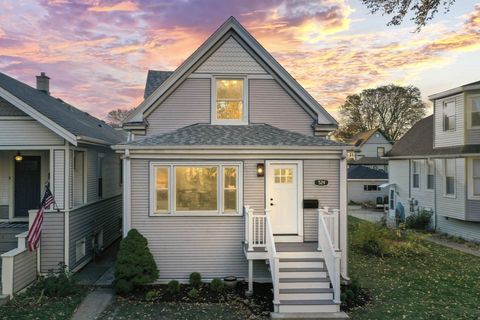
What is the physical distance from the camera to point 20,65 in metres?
18.6

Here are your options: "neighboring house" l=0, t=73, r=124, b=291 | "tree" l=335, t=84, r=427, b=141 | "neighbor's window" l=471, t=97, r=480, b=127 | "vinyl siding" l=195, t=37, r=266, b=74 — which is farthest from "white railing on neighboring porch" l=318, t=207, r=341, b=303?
"tree" l=335, t=84, r=427, b=141

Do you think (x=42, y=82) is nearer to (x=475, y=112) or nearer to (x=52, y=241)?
(x=52, y=241)

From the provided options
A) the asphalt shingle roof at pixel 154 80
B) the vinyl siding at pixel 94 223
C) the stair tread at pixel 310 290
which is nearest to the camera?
the stair tread at pixel 310 290

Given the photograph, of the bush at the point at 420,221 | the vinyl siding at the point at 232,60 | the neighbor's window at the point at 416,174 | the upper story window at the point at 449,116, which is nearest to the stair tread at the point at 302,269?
the vinyl siding at the point at 232,60

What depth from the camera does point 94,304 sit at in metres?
8.12

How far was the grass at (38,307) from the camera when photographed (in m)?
7.36

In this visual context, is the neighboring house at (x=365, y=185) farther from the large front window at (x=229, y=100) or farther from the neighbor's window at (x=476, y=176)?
the large front window at (x=229, y=100)

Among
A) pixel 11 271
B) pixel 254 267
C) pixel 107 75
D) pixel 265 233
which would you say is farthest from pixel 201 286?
pixel 107 75

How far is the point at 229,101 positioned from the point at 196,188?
300cm

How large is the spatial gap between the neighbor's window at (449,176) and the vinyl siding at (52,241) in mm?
16061

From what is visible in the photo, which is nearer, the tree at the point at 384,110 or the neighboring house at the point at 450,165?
the neighboring house at the point at 450,165

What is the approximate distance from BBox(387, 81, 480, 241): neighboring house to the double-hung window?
1107 centimetres

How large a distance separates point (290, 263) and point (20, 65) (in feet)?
57.8

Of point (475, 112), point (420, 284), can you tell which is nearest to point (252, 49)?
point (420, 284)
